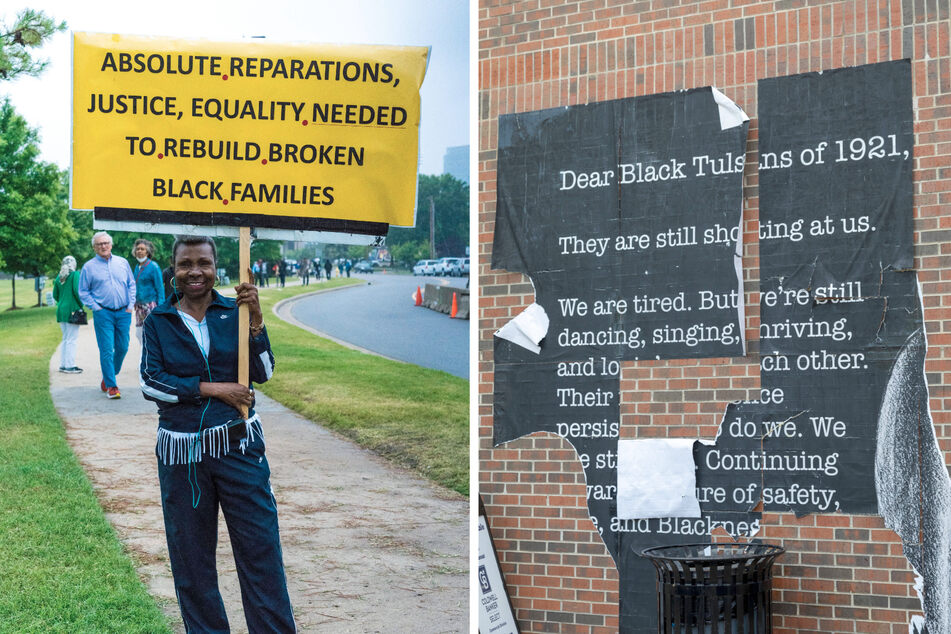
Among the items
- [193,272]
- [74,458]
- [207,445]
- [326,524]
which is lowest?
[326,524]

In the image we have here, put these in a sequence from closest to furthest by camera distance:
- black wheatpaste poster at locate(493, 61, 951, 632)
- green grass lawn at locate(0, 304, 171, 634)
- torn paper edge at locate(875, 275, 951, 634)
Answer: green grass lawn at locate(0, 304, 171, 634)
torn paper edge at locate(875, 275, 951, 634)
black wheatpaste poster at locate(493, 61, 951, 632)

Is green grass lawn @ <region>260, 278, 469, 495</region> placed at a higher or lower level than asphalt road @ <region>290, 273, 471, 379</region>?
lower

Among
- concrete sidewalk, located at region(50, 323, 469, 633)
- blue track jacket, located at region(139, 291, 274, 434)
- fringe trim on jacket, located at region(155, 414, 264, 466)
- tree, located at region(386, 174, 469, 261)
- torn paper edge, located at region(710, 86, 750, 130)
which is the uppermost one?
torn paper edge, located at region(710, 86, 750, 130)

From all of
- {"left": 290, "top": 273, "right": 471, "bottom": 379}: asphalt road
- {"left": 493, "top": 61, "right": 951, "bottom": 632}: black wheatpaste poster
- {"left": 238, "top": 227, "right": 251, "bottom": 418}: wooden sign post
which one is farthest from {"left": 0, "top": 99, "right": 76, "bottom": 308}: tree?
{"left": 238, "top": 227, "right": 251, "bottom": 418}: wooden sign post

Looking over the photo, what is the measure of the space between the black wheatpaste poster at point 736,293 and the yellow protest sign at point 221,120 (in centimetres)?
168

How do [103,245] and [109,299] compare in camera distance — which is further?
[109,299]

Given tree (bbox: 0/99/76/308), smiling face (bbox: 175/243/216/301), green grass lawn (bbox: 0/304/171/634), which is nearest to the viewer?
smiling face (bbox: 175/243/216/301)

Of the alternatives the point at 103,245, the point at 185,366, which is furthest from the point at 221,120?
the point at 103,245

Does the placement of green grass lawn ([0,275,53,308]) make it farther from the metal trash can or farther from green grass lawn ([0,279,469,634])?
the metal trash can

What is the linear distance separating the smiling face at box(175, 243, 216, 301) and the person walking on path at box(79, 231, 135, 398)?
4.75 metres

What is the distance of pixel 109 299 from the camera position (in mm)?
9055

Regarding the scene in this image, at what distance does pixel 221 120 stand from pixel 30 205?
Result: 7.53m

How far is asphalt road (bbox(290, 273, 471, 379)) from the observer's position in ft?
45.5

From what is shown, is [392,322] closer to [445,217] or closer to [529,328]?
[445,217]
